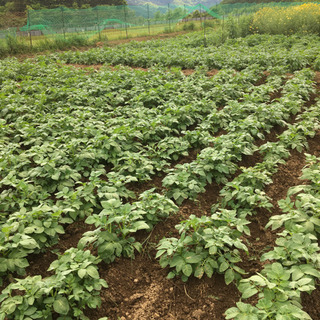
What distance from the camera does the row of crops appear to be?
2197 mm

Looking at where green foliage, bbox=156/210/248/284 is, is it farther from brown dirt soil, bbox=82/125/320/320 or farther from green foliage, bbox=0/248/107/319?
green foliage, bbox=0/248/107/319

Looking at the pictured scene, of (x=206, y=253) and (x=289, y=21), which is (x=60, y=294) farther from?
(x=289, y=21)

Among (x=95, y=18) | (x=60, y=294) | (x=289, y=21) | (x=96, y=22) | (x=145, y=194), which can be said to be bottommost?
(x=60, y=294)

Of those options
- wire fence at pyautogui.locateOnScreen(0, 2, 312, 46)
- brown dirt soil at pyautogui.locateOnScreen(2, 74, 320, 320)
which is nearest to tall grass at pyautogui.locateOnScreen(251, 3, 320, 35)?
wire fence at pyautogui.locateOnScreen(0, 2, 312, 46)

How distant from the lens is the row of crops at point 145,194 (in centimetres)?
220

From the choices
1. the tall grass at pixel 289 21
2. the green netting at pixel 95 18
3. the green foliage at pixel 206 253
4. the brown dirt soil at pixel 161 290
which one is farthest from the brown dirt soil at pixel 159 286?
the green netting at pixel 95 18

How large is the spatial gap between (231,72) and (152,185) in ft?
18.6

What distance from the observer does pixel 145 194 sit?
3.04m

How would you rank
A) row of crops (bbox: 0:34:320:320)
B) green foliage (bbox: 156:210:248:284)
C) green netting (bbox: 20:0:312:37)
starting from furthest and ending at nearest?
1. green netting (bbox: 20:0:312:37)
2. green foliage (bbox: 156:210:248:284)
3. row of crops (bbox: 0:34:320:320)

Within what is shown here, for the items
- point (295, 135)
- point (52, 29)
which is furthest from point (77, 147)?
point (52, 29)

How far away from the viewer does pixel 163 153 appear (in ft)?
14.0

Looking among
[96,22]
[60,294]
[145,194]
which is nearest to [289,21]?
[96,22]

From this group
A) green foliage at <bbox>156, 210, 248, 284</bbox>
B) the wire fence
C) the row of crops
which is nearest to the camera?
the row of crops

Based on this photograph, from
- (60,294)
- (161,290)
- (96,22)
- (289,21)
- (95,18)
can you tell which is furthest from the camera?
(95,18)
